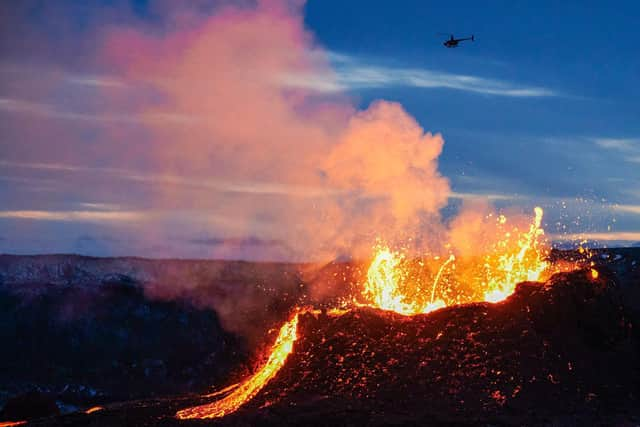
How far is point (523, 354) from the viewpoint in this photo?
127ft

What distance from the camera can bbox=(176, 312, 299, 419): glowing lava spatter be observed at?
3916cm

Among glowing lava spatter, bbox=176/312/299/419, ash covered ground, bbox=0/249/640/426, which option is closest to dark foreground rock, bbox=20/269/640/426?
ash covered ground, bbox=0/249/640/426

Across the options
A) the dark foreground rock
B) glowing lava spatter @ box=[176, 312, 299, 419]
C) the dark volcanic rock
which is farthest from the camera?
the dark volcanic rock

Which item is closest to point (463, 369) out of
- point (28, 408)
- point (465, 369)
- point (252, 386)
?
point (465, 369)

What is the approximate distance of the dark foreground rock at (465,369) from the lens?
35.8 m

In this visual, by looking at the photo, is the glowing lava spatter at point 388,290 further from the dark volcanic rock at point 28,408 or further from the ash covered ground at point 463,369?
the dark volcanic rock at point 28,408

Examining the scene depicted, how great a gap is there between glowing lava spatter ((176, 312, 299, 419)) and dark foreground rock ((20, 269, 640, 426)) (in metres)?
0.62

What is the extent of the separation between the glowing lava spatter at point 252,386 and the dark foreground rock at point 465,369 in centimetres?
62

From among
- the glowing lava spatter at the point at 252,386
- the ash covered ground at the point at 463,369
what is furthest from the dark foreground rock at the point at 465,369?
the glowing lava spatter at the point at 252,386

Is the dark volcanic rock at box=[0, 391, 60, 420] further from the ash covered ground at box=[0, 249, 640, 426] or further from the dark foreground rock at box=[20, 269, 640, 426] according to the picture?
the dark foreground rock at box=[20, 269, 640, 426]

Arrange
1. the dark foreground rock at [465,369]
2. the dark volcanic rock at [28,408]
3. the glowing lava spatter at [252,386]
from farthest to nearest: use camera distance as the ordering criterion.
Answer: the dark volcanic rock at [28,408], the glowing lava spatter at [252,386], the dark foreground rock at [465,369]

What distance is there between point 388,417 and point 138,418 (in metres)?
11.1

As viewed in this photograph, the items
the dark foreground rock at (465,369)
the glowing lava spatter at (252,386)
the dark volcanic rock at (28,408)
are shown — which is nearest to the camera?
the dark foreground rock at (465,369)

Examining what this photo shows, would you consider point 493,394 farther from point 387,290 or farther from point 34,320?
point 34,320
